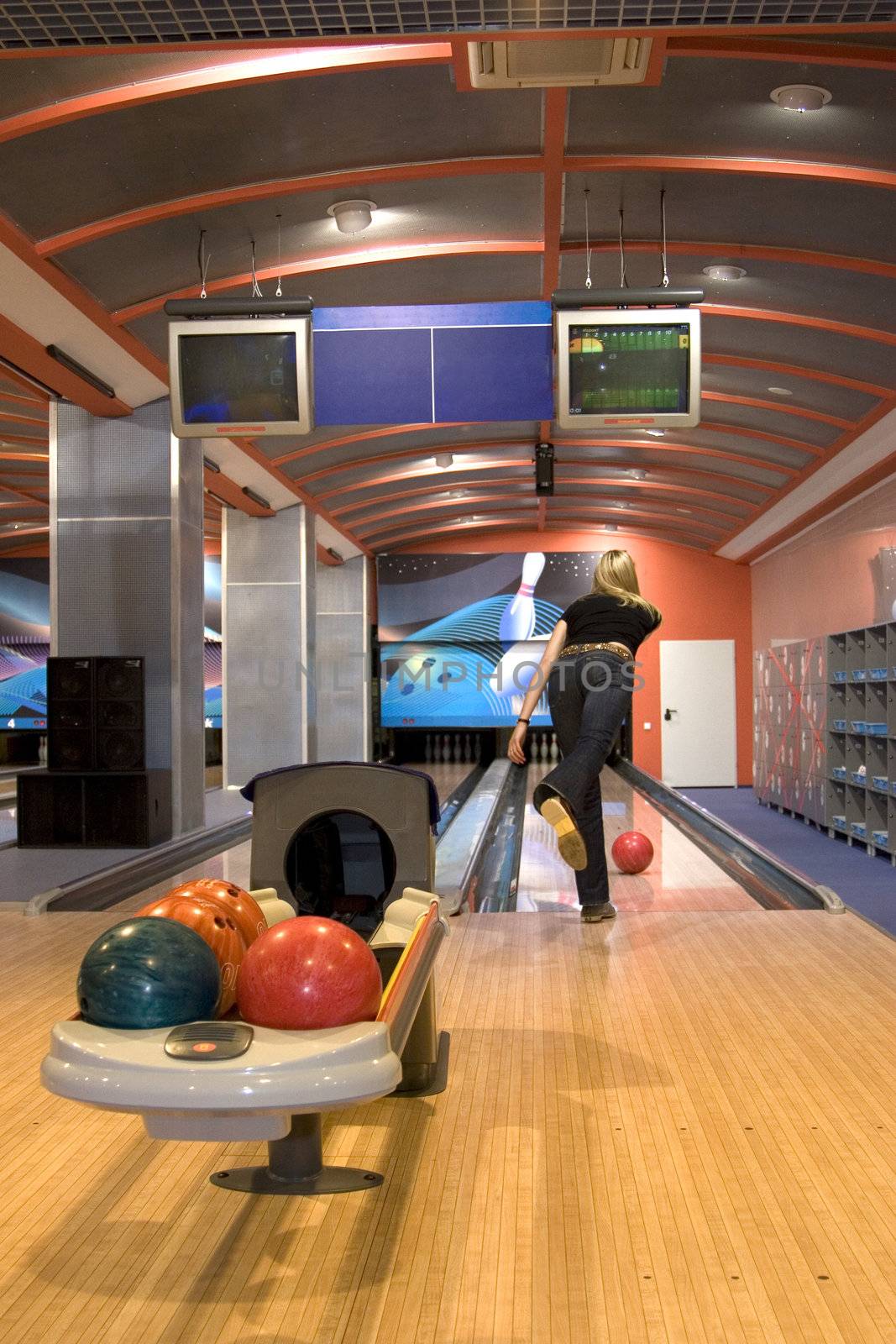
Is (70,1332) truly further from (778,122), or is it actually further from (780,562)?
(780,562)

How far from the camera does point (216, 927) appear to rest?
2.47 meters

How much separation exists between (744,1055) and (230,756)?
35.2ft

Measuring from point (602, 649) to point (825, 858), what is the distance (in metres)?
5.82

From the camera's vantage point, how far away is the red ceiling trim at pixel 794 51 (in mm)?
4602

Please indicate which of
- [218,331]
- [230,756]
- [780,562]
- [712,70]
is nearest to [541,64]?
[712,70]

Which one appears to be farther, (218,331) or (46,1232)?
(218,331)

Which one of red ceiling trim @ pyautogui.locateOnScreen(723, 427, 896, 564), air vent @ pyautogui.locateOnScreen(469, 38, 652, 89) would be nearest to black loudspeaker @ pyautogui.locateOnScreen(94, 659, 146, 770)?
air vent @ pyautogui.locateOnScreen(469, 38, 652, 89)

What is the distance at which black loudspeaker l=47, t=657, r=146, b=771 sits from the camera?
343 inches

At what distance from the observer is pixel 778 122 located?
17.5 ft

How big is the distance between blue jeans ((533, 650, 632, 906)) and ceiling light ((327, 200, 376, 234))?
9.18ft

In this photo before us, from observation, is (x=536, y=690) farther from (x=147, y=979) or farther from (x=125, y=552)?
(x=125, y=552)

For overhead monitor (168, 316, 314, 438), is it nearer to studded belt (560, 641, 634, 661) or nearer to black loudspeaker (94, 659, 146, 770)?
studded belt (560, 641, 634, 661)

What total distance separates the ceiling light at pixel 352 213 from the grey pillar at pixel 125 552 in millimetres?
2951

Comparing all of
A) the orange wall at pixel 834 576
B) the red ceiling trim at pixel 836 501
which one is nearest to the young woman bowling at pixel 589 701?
the red ceiling trim at pixel 836 501
